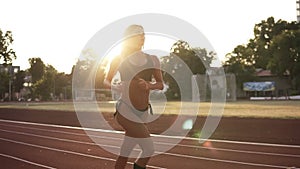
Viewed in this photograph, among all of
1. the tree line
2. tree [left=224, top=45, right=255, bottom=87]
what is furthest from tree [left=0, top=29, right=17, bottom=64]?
tree [left=224, top=45, right=255, bottom=87]

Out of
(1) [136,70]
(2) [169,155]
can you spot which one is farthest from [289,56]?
(1) [136,70]

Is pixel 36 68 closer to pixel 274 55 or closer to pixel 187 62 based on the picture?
pixel 187 62

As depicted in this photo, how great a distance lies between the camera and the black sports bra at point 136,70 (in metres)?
4.16

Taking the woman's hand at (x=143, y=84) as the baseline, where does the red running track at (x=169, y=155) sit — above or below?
below

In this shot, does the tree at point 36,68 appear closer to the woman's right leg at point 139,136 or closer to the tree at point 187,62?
the tree at point 187,62

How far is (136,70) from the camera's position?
4.17m

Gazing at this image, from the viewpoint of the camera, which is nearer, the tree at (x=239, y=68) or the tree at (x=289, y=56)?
the tree at (x=289, y=56)

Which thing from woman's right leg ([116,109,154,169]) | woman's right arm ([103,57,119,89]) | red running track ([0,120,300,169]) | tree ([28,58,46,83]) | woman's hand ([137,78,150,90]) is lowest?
red running track ([0,120,300,169])

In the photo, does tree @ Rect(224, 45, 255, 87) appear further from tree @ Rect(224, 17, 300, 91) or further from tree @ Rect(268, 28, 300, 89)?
tree @ Rect(268, 28, 300, 89)

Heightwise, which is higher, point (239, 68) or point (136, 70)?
point (239, 68)

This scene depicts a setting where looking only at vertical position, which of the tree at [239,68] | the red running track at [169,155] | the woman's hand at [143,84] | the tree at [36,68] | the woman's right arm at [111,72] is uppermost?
the tree at [36,68]

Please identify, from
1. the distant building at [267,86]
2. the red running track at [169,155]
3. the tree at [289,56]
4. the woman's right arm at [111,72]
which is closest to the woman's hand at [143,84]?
the woman's right arm at [111,72]

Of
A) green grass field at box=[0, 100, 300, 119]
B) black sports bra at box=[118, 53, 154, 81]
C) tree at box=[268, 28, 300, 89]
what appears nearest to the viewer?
black sports bra at box=[118, 53, 154, 81]

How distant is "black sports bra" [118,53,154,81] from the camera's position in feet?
13.7
